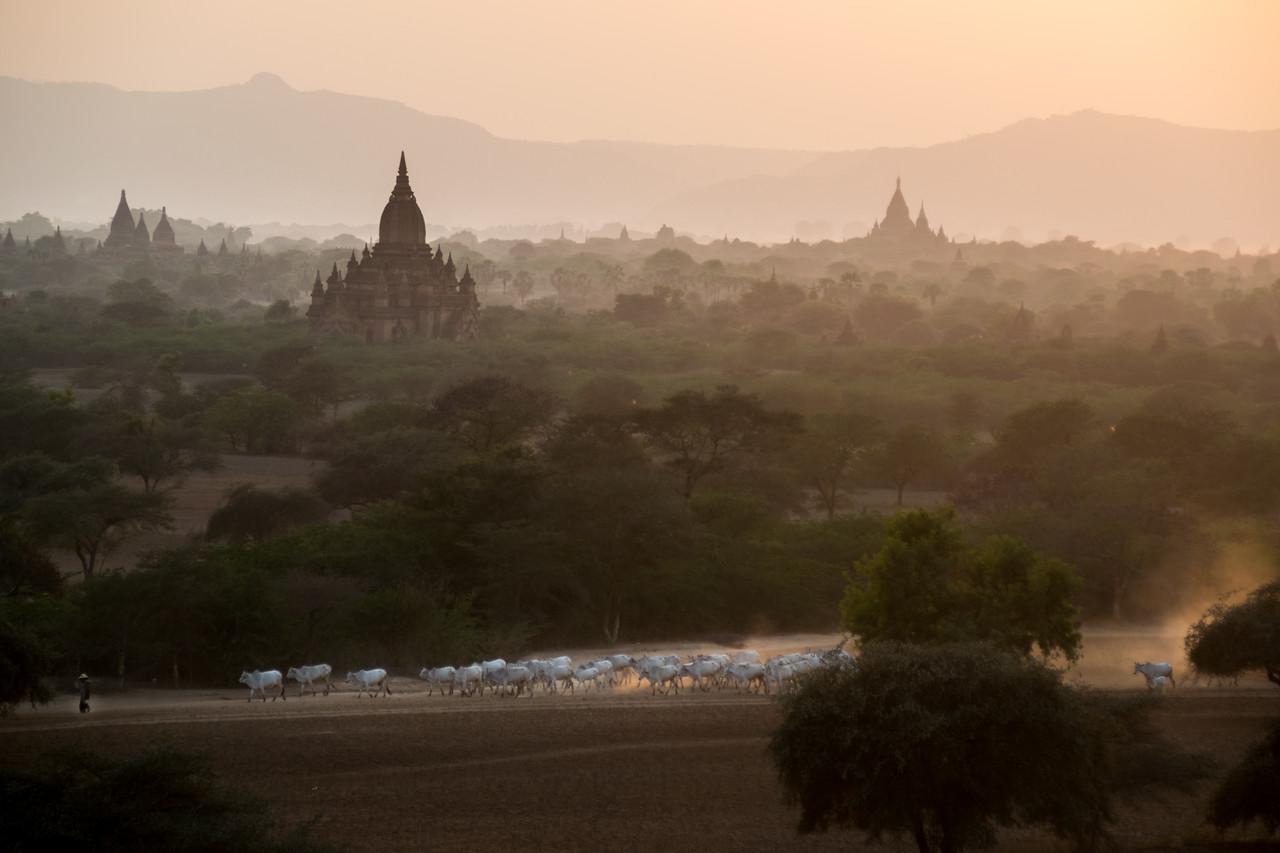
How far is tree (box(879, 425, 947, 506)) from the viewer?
135 feet

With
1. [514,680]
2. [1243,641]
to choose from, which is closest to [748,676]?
[514,680]

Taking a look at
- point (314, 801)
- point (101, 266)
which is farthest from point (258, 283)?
point (314, 801)

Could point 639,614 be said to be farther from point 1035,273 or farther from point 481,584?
point 1035,273

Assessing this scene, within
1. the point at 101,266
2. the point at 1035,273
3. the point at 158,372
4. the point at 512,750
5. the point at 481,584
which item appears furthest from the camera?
the point at 1035,273

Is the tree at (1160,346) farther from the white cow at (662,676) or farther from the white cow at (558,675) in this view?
the white cow at (558,675)

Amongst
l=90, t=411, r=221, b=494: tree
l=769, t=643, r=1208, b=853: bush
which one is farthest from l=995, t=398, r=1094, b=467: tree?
l=769, t=643, r=1208, b=853: bush

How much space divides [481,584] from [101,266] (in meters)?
116

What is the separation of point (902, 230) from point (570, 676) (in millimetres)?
162050

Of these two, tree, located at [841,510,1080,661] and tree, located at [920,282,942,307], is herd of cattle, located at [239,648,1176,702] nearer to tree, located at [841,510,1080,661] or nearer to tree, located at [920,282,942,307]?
tree, located at [841,510,1080,661]

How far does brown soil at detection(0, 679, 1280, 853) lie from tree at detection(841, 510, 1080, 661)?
6.98 ft

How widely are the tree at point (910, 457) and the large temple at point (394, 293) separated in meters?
33.1

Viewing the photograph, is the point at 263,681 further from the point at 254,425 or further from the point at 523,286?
the point at 523,286

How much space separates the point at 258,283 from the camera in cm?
13912

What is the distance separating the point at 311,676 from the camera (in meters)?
22.4
